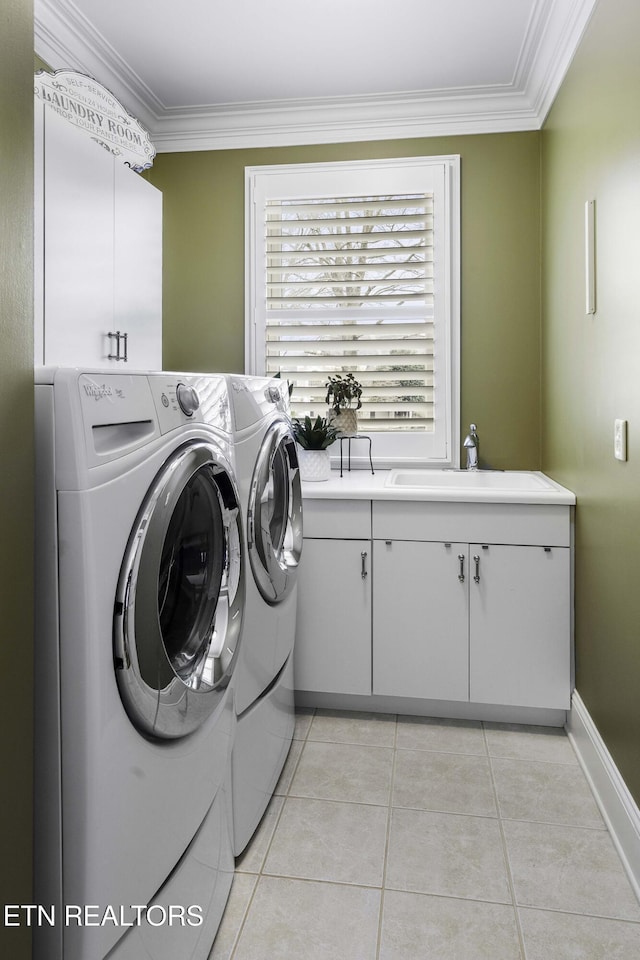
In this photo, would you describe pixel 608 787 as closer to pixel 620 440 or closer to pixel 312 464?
pixel 620 440

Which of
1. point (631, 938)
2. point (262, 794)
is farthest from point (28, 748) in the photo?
point (631, 938)

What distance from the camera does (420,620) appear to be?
2541mm

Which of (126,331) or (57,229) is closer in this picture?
(57,229)

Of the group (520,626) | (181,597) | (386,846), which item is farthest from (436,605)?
(181,597)

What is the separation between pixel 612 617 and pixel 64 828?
5.11 ft

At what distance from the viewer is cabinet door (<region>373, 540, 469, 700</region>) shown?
8.25 feet

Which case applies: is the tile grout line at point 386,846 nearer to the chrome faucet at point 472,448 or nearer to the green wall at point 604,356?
the green wall at point 604,356

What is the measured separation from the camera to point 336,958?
57.5 inches

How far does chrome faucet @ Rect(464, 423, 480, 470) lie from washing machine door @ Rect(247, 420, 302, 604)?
106cm

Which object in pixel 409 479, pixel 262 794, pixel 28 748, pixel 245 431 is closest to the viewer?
pixel 28 748

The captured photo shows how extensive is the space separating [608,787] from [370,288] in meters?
2.27

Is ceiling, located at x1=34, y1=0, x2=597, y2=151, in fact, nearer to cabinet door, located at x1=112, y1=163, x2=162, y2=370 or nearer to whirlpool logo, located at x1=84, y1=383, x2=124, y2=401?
cabinet door, located at x1=112, y1=163, x2=162, y2=370

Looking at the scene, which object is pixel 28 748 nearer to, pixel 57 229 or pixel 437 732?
pixel 57 229

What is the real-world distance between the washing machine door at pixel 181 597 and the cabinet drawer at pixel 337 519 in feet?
3.30
